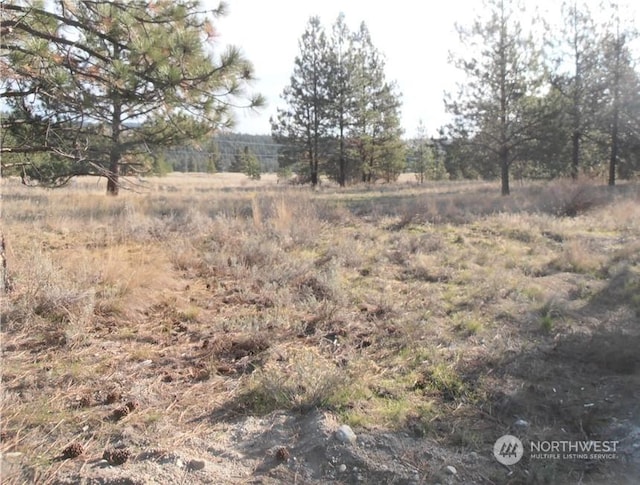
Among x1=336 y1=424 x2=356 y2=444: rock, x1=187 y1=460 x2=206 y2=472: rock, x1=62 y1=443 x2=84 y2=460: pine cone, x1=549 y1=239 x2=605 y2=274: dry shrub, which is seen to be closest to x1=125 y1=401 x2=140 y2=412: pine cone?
x1=62 y1=443 x2=84 y2=460: pine cone

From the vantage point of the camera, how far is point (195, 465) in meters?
2.13

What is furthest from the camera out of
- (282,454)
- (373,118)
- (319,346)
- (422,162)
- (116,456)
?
(422,162)

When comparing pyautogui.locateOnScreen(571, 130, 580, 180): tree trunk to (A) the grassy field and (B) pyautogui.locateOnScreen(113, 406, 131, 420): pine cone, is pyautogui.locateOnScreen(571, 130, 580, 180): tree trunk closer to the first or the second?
(A) the grassy field

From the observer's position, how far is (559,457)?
229cm

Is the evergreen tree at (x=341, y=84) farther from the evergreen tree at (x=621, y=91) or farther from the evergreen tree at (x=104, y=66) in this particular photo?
the evergreen tree at (x=104, y=66)

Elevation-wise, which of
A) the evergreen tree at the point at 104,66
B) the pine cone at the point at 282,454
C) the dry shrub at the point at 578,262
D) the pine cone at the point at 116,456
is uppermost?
the evergreen tree at the point at 104,66

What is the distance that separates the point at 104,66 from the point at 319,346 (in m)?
2.96

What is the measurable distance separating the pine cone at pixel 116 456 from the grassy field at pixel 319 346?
Result: 8 cm

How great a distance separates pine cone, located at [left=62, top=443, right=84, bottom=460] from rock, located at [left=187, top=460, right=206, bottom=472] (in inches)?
20.4

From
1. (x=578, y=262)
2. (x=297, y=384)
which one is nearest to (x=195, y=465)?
(x=297, y=384)

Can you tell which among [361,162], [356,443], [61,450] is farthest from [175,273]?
[361,162]

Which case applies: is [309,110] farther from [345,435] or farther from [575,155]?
[345,435]

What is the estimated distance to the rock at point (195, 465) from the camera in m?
2.11

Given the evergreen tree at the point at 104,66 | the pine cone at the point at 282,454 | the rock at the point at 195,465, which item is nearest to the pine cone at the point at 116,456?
the rock at the point at 195,465
